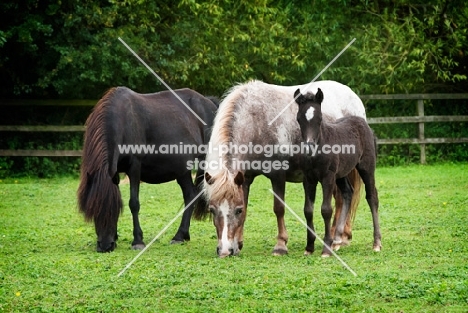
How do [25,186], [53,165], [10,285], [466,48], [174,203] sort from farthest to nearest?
[466,48] < [53,165] < [25,186] < [174,203] < [10,285]

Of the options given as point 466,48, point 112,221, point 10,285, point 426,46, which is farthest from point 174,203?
point 466,48

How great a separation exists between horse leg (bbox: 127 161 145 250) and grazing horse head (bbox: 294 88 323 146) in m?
2.52

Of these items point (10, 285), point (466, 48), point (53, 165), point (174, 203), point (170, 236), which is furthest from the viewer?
point (466, 48)

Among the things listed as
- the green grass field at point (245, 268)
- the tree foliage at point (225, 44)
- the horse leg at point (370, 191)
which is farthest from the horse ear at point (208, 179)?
the tree foliage at point (225, 44)

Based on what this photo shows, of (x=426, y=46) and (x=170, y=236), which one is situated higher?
(x=426, y=46)

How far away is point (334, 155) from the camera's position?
9.34 m

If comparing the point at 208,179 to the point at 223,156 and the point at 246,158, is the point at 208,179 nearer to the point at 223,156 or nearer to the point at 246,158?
the point at 223,156

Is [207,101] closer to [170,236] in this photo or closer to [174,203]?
[170,236]

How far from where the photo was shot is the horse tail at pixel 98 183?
31.7ft

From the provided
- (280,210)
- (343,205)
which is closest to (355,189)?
(343,205)

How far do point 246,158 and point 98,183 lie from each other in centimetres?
171

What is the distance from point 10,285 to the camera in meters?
7.84

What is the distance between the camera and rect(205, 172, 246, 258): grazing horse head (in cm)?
894

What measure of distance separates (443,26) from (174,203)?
384 inches
